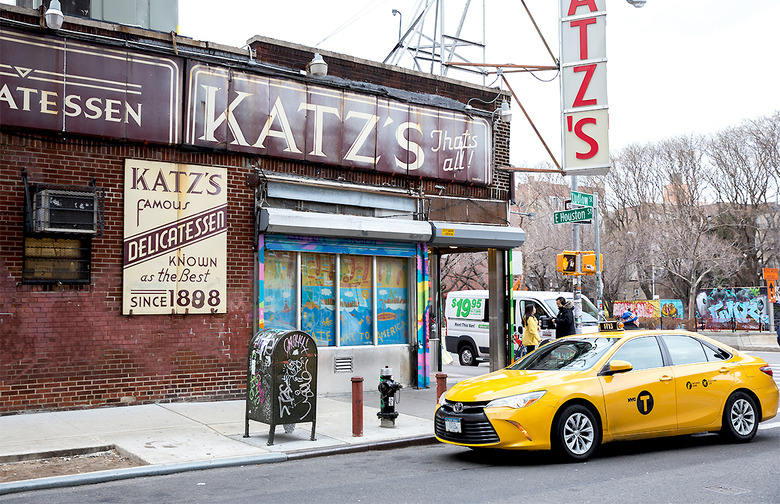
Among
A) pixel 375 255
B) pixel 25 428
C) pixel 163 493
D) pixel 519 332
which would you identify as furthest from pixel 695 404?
pixel 519 332

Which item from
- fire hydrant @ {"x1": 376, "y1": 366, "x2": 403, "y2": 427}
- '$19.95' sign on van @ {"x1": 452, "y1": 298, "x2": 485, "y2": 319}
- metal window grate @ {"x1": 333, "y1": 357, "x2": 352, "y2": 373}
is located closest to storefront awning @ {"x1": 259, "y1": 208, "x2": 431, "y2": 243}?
metal window grate @ {"x1": 333, "y1": 357, "x2": 352, "y2": 373}

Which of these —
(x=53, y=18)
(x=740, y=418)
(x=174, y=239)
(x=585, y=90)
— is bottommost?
(x=740, y=418)

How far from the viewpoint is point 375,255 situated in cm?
1461

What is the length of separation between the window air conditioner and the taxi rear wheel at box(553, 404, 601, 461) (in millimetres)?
7296

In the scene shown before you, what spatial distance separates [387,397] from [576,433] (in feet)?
10.2

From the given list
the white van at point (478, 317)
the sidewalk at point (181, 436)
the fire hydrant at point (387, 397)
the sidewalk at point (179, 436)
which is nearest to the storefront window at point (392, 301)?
the sidewalk at point (181, 436)

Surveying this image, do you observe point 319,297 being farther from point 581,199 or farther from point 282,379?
point 581,199

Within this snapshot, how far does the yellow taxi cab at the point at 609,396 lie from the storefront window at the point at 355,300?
202 inches

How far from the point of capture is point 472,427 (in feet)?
26.9

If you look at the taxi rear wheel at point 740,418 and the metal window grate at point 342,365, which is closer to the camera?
the taxi rear wheel at point 740,418

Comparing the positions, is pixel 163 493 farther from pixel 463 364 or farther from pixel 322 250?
pixel 463 364

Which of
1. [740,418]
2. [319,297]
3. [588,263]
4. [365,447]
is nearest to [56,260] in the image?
[319,297]

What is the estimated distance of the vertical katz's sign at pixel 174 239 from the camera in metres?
11.8

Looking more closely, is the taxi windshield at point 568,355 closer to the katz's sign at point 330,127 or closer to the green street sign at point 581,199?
the katz's sign at point 330,127
